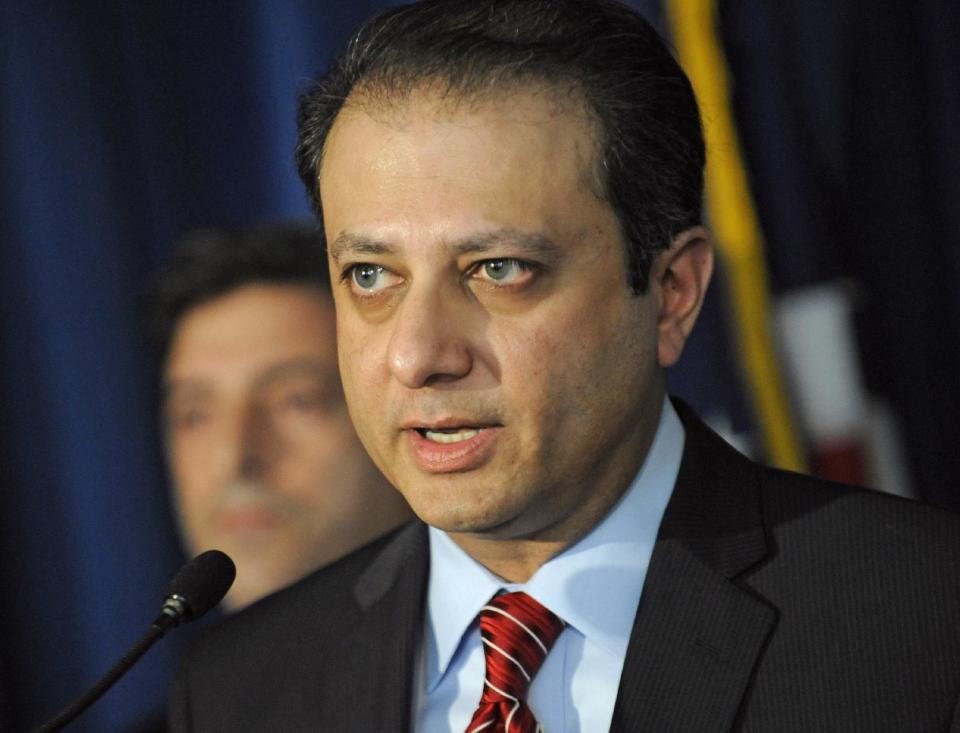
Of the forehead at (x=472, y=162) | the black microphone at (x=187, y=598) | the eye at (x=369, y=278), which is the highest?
the forehead at (x=472, y=162)

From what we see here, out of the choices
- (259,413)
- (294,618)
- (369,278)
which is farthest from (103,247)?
(369,278)

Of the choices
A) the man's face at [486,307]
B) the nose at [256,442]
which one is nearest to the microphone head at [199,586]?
the man's face at [486,307]

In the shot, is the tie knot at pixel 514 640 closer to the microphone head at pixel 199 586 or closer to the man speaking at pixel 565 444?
the man speaking at pixel 565 444

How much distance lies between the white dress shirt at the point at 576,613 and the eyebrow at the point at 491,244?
336 mm

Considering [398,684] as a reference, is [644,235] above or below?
above

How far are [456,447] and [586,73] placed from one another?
0.49 metres

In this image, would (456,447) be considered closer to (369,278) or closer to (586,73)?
(369,278)

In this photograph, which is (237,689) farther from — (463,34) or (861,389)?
(861,389)

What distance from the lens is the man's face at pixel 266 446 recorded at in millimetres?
2865

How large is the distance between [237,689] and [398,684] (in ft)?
0.88

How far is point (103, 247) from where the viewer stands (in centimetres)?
283

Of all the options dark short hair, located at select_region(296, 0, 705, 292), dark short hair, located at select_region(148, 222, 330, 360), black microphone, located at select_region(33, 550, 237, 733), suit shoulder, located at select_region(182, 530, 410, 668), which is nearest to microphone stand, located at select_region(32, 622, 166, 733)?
black microphone, located at select_region(33, 550, 237, 733)

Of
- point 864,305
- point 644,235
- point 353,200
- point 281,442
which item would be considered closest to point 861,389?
point 864,305

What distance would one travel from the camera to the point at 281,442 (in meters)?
2.87
